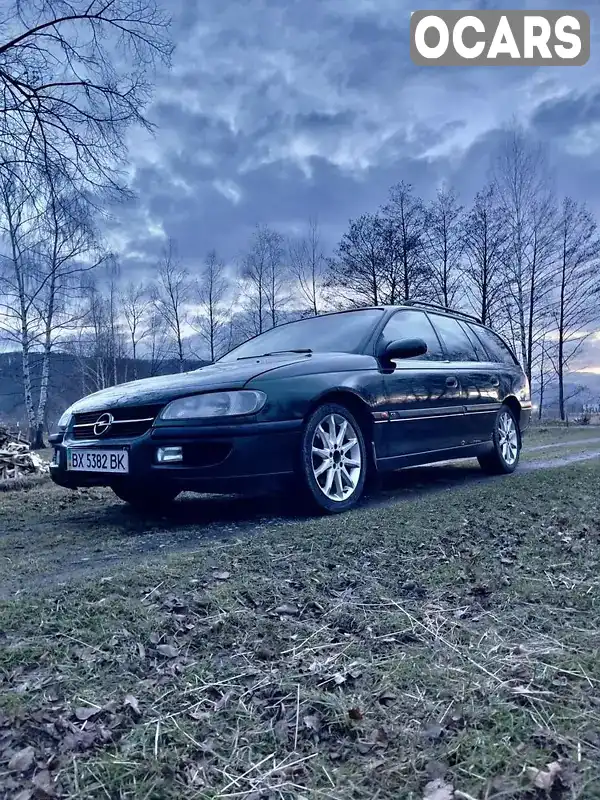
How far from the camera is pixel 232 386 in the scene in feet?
12.5

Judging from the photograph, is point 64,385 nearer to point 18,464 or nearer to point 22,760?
point 18,464

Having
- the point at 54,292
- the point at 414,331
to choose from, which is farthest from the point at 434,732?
the point at 54,292

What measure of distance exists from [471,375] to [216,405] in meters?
3.07

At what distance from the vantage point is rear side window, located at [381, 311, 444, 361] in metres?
4.99

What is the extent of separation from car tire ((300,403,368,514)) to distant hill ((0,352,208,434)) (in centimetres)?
1143

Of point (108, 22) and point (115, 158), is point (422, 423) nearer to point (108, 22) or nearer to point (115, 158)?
point (115, 158)

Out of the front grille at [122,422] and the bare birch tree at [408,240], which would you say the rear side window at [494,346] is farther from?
the bare birch tree at [408,240]

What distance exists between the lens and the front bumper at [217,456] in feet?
12.0

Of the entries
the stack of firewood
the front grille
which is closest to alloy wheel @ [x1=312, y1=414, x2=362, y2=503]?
the front grille

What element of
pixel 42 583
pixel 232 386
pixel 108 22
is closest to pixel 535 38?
pixel 108 22

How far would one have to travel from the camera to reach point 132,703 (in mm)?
1582

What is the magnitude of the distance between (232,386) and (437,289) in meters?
24.2

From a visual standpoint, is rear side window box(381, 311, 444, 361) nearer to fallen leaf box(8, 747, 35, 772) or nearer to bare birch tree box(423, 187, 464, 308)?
fallen leaf box(8, 747, 35, 772)

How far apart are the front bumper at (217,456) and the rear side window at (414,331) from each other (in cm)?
158
